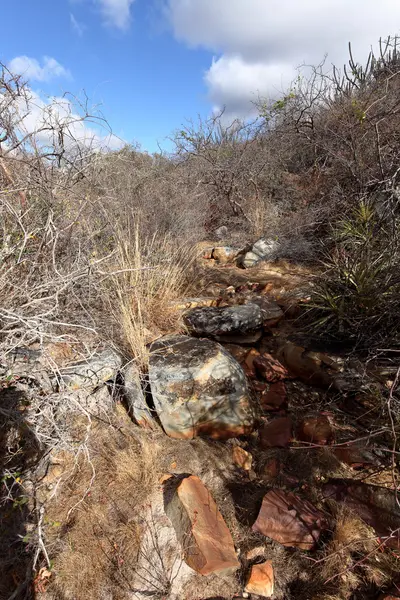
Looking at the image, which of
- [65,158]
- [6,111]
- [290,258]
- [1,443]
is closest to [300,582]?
[1,443]

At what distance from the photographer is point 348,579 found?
52.8 inches

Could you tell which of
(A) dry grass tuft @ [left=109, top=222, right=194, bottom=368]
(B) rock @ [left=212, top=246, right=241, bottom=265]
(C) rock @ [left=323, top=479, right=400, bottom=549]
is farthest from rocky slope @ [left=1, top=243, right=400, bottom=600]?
(B) rock @ [left=212, top=246, right=241, bottom=265]

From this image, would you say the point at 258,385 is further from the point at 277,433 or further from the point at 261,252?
the point at 261,252

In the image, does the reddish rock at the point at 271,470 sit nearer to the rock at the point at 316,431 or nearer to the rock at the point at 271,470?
the rock at the point at 271,470

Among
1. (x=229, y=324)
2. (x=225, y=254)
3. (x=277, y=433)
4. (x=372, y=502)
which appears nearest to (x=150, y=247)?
(x=229, y=324)

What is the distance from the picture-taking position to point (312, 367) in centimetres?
256

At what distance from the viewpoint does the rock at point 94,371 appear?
2152 mm

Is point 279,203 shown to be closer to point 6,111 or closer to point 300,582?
point 6,111

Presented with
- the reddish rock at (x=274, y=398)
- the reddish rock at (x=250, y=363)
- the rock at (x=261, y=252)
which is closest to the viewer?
the reddish rock at (x=274, y=398)

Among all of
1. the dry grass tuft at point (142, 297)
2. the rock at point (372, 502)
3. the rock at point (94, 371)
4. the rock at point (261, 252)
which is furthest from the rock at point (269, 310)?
the rock at point (372, 502)

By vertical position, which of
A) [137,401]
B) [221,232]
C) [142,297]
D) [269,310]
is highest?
[221,232]

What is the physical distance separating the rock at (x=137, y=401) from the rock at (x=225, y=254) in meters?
3.45

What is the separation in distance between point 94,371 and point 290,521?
1.46 meters

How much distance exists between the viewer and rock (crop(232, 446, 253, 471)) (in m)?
1.94
